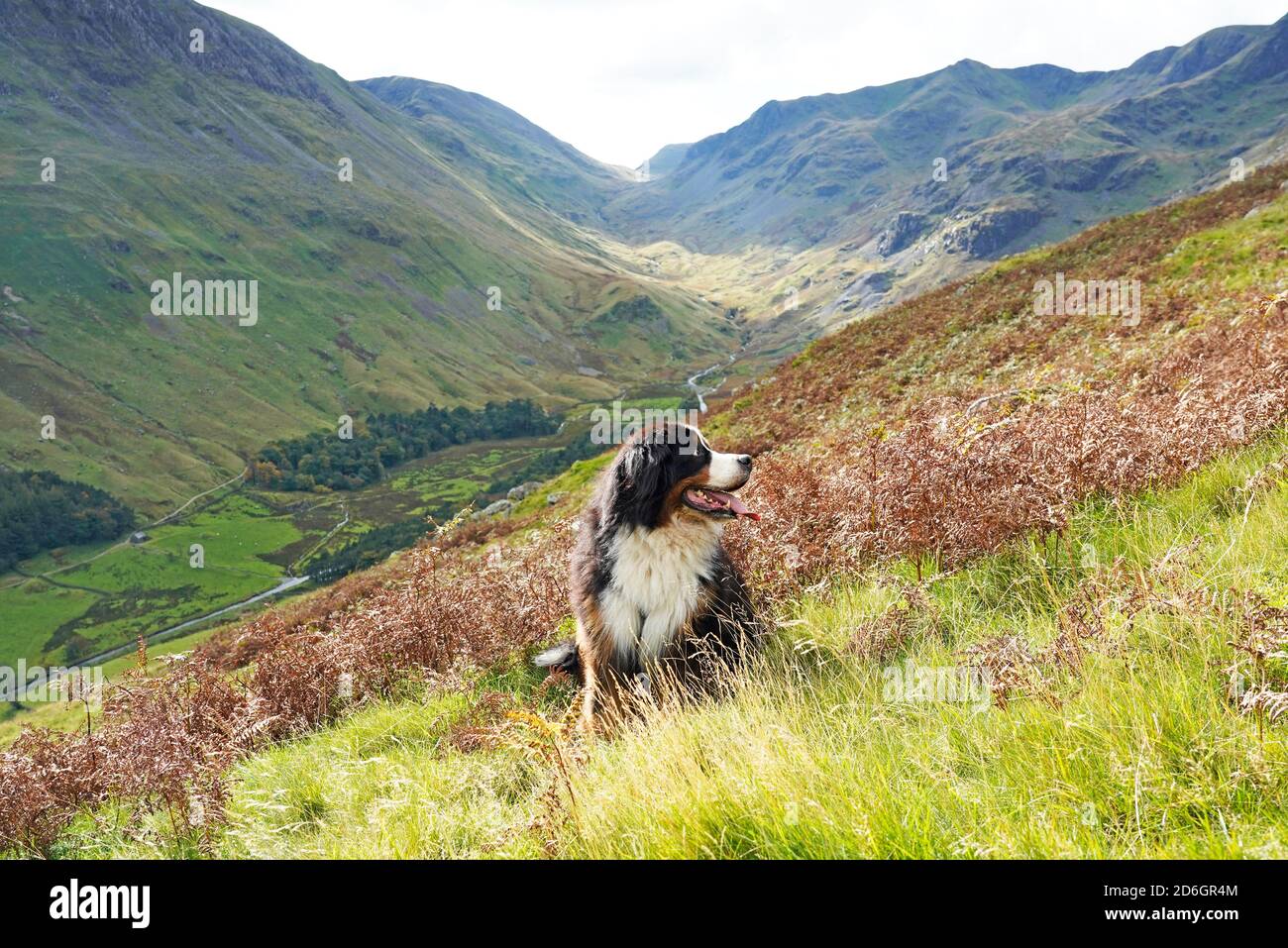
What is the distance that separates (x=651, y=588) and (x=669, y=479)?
819 mm

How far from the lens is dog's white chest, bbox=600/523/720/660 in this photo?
4.95m

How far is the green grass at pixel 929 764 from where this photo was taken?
2184 millimetres

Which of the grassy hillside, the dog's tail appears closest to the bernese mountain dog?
the grassy hillside

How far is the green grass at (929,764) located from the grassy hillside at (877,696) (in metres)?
0.02

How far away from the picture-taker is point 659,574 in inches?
196

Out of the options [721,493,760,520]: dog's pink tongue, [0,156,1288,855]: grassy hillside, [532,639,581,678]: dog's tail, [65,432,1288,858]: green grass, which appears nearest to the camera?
[65,432,1288,858]: green grass

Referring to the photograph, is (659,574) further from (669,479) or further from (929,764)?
(929,764)

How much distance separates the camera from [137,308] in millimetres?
164500

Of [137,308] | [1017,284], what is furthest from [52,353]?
[1017,284]

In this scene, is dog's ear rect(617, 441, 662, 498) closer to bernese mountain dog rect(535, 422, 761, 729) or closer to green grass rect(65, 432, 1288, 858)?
bernese mountain dog rect(535, 422, 761, 729)

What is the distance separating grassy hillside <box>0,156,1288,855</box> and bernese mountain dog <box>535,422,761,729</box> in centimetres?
51

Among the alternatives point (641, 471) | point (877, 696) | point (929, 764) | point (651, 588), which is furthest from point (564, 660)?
point (929, 764)

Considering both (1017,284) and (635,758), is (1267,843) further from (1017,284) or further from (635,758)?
(1017,284)

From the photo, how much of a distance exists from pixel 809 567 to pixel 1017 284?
2322 centimetres
